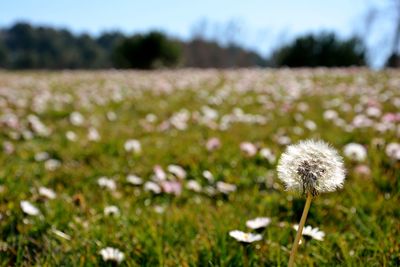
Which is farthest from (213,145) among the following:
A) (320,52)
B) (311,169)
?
(320,52)

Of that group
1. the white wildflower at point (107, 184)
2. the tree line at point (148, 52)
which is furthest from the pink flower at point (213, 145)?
the tree line at point (148, 52)

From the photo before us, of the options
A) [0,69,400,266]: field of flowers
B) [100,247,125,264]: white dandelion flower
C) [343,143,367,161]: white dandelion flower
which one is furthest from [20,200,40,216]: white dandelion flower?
[343,143,367,161]: white dandelion flower

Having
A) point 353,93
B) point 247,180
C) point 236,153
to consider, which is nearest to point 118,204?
point 247,180

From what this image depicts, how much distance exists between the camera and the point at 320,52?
27.7m

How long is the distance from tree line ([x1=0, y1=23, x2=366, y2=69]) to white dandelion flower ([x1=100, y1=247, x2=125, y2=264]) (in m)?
26.6

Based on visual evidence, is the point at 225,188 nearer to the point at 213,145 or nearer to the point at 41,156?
the point at 213,145

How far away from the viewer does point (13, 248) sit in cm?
183

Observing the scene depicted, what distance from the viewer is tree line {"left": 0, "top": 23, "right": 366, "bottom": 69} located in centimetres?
2752

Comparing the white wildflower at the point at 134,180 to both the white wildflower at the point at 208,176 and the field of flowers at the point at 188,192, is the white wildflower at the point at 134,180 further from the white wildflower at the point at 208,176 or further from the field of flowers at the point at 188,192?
the white wildflower at the point at 208,176

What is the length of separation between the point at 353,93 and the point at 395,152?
4.15m

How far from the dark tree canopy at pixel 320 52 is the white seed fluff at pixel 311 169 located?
26822mm

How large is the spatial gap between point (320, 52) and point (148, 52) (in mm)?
13151

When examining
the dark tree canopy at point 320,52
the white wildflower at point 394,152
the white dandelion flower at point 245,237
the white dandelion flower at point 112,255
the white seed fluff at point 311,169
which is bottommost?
the dark tree canopy at point 320,52

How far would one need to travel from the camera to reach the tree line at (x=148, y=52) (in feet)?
90.3
